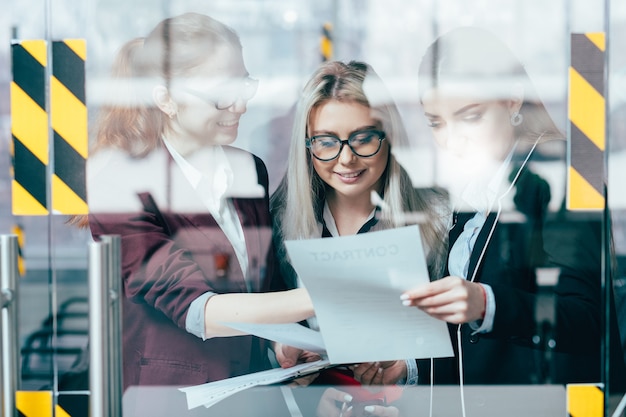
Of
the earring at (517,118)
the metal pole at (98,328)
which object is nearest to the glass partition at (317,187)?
the earring at (517,118)

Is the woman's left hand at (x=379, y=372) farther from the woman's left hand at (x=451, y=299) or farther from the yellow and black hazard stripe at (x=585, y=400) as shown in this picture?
the yellow and black hazard stripe at (x=585, y=400)

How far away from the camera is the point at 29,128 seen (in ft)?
6.06

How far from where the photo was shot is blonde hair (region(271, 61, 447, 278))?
1866 mm

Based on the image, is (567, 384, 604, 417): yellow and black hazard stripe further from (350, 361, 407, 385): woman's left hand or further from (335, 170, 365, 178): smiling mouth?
(335, 170, 365, 178): smiling mouth

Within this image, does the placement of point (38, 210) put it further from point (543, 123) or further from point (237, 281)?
point (543, 123)

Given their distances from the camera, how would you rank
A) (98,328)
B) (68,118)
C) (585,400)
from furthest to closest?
(585,400), (68,118), (98,328)

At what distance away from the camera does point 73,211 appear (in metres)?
1.87

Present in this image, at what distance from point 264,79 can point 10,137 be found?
0.62 metres

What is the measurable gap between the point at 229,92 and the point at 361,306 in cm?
60

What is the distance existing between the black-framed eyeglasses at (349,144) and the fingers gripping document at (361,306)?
20cm

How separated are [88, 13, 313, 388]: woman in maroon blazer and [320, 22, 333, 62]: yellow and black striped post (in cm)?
19

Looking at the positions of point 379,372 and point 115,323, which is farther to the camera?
point 379,372

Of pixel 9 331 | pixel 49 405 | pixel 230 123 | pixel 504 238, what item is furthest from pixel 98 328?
pixel 504 238

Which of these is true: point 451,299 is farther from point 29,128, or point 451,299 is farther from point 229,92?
point 29,128
